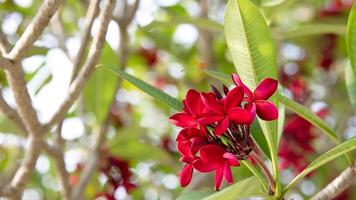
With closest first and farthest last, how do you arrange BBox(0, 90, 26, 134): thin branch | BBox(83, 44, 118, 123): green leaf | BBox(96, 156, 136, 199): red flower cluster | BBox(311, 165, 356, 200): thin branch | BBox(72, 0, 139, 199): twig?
BBox(311, 165, 356, 200): thin branch → BBox(0, 90, 26, 134): thin branch → BBox(72, 0, 139, 199): twig → BBox(96, 156, 136, 199): red flower cluster → BBox(83, 44, 118, 123): green leaf

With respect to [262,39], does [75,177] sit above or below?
below

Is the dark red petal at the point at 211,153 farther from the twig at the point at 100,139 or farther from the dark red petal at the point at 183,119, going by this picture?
the twig at the point at 100,139

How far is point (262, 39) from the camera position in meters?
1.05

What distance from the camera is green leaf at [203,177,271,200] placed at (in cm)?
89

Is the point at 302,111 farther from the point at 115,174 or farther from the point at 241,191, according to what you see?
the point at 115,174

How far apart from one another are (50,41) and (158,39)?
26.4 inches

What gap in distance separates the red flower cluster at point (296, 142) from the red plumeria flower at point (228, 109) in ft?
3.38

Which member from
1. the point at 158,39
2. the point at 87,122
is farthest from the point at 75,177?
the point at 158,39

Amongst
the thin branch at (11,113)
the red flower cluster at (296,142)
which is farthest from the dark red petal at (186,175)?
the red flower cluster at (296,142)

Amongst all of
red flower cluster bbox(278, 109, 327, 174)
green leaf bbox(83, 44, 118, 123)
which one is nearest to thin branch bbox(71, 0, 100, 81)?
green leaf bbox(83, 44, 118, 123)

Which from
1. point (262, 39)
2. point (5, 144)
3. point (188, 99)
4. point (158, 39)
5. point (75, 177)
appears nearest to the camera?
point (188, 99)

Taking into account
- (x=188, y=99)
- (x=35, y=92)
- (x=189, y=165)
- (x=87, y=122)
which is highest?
(x=188, y=99)

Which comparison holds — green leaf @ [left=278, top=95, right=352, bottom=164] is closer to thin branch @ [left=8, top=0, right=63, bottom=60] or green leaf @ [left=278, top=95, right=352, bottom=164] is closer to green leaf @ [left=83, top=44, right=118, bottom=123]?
thin branch @ [left=8, top=0, right=63, bottom=60]

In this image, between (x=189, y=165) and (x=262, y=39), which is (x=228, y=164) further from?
(x=262, y=39)
